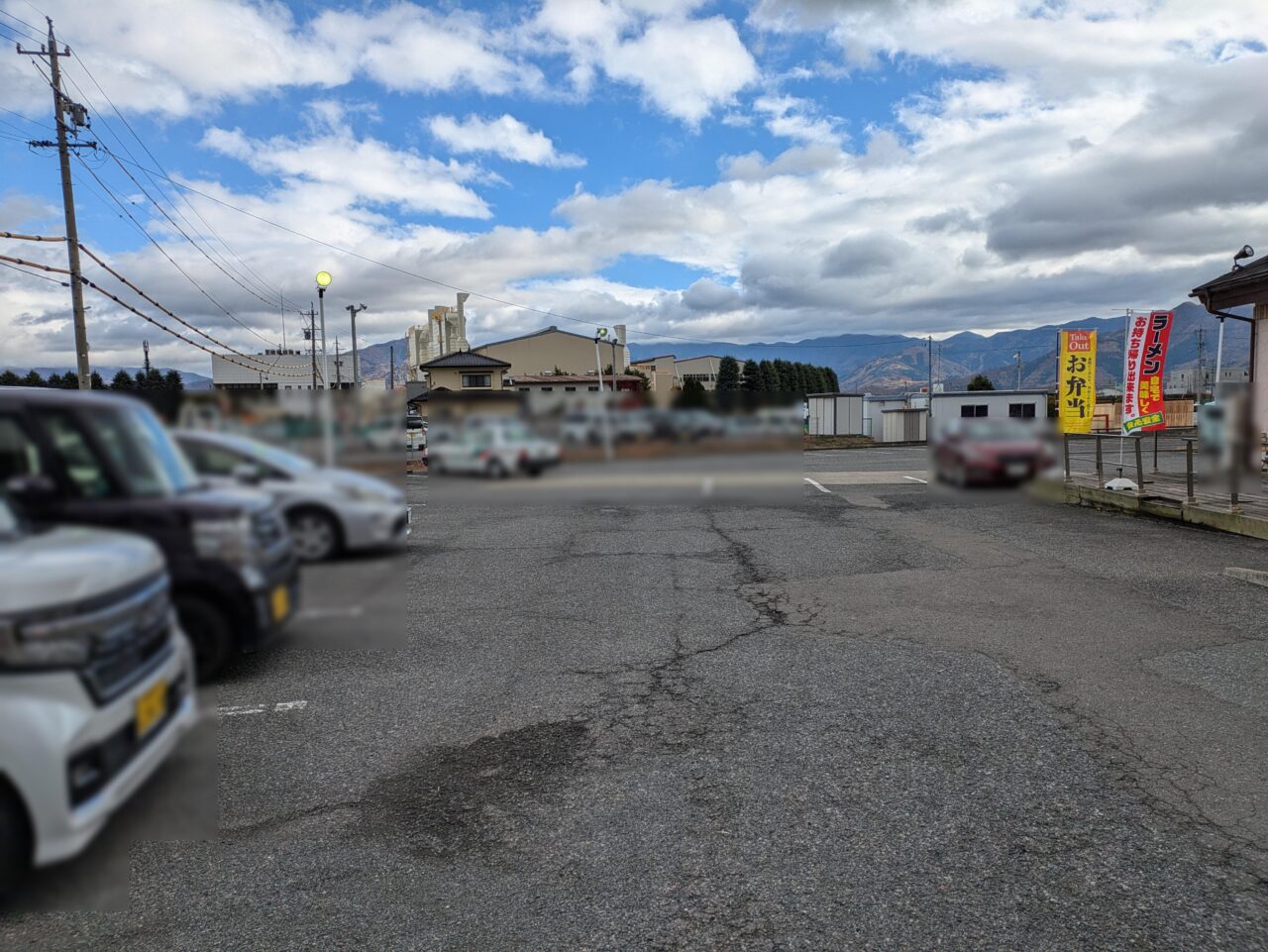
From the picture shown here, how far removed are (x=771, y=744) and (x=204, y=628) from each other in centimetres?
9953

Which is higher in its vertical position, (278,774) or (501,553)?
(501,553)

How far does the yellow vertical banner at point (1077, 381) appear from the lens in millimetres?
3744

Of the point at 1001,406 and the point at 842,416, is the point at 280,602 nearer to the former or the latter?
the point at 1001,406

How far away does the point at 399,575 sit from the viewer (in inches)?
47.9

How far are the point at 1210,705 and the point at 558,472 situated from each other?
86734 mm

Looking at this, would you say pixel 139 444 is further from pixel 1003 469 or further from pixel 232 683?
pixel 232 683

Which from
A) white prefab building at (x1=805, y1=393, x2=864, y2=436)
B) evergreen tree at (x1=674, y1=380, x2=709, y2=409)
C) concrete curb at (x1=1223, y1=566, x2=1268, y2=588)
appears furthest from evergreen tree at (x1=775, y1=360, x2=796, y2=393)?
concrete curb at (x1=1223, y1=566, x2=1268, y2=588)

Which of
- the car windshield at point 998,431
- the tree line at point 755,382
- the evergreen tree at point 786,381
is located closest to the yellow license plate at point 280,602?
the tree line at point 755,382

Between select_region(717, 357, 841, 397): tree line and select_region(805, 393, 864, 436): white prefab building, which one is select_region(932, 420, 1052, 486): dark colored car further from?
select_region(805, 393, 864, 436): white prefab building

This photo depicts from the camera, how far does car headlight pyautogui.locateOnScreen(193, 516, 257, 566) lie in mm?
964

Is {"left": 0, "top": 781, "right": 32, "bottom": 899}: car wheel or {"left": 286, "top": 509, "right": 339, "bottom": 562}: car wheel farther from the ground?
{"left": 286, "top": 509, "right": 339, "bottom": 562}: car wheel

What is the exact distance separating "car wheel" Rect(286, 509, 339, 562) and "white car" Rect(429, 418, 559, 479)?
631 millimetres

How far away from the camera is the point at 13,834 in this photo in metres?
0.95

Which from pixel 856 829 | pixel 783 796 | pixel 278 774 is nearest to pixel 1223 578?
pixel 783 796
